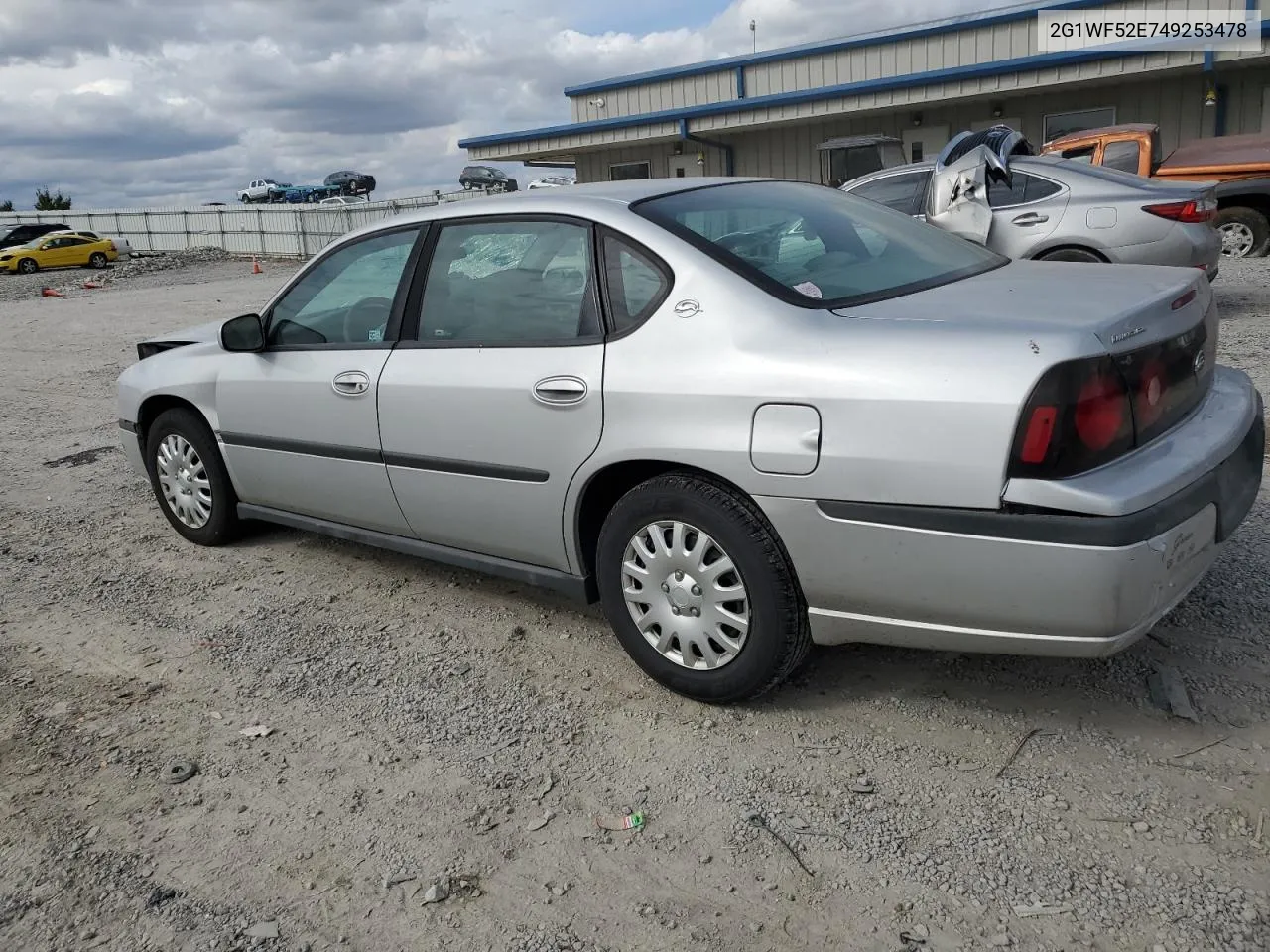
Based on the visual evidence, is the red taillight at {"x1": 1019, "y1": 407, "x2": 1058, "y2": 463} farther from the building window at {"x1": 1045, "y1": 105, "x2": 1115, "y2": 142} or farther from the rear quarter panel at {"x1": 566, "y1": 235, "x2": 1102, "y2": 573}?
the building window at {"x1": 1045, "y1": 105, "x2": 1115, "y2": 142}

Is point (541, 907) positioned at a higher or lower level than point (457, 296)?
lower

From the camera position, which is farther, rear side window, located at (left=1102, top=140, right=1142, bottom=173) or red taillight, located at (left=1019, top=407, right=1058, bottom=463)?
rear side window, located at (left=1102, top=140, right=1142, bottom=173)

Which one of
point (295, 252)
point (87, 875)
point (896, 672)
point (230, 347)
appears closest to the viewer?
Result: point (87, 875)

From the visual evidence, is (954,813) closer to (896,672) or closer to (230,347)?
(896,672)

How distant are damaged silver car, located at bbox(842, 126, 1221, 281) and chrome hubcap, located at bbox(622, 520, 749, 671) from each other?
570 cm

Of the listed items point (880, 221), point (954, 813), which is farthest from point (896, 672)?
point (880, 221)

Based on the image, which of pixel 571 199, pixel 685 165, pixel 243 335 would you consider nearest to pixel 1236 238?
pixel 571 199

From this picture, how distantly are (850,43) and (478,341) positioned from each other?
2055 cm

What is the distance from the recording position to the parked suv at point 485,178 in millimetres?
34944

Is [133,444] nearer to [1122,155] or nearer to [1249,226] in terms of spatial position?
[1122,155]

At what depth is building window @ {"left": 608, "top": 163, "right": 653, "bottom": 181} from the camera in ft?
78.1

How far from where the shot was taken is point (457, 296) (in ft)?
12.5

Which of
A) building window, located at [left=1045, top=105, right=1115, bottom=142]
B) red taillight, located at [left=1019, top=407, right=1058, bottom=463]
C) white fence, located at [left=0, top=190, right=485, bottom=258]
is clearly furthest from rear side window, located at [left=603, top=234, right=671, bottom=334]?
white fence, located at [left=0, top=190, right=485, bottom=258]

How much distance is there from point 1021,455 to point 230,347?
3221 mm
